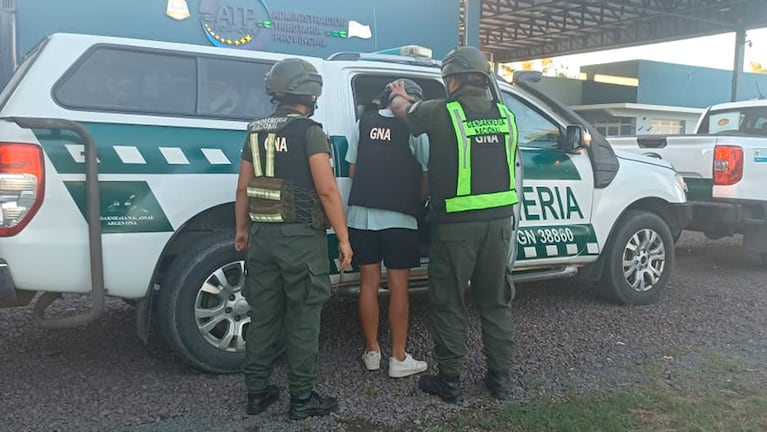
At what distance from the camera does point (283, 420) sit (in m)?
3.49

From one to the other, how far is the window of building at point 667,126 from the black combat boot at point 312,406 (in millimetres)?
29439

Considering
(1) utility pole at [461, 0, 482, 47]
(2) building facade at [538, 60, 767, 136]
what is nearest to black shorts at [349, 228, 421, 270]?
(1) utility pole at [461, 0, 482, 47]

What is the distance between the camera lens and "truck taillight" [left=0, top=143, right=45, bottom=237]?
3295mm

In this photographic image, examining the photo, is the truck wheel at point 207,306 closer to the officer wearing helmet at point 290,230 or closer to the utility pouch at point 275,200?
the officer wearing helmet at point 290,230

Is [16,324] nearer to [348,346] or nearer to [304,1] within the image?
[348,346]

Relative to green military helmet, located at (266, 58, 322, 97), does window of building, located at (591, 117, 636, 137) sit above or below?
above

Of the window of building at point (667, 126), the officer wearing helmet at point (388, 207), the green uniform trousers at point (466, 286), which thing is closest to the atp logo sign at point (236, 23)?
the officer wearing helmet at point (388, 207)

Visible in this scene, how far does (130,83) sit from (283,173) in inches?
43.7

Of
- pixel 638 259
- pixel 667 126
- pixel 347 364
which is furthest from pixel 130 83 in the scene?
pixel 667 126

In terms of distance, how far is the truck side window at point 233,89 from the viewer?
3.98 m

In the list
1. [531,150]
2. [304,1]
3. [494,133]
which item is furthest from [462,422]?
[304,1]

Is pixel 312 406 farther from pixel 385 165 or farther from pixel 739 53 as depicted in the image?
pixel 739 53

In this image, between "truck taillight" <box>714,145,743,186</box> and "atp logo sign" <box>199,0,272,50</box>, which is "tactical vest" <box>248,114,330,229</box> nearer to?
"atp logo sign" <box>199,0,272,50</box>

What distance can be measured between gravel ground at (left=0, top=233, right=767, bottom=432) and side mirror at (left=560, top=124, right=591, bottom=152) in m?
1.39
